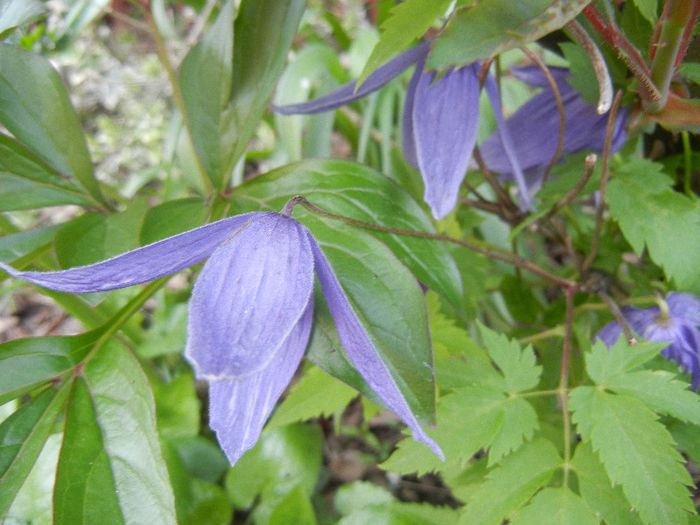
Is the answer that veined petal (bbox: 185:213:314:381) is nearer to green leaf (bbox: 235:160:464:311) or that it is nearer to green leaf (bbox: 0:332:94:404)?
green leaf (bbox: 235:160:464:311)

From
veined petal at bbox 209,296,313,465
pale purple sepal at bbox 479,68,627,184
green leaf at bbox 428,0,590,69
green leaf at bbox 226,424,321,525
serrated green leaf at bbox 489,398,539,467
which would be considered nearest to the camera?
green leaf at bbox 428,0,590,69

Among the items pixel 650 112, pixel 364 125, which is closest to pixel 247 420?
pixel 650 112

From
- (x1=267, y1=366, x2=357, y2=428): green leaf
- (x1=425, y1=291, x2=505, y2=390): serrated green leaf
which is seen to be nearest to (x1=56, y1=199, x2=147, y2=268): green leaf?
(x1=267, y1=366, x2=357, y2=428): green leaf

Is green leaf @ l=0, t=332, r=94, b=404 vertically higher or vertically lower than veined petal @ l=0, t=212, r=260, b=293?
lower

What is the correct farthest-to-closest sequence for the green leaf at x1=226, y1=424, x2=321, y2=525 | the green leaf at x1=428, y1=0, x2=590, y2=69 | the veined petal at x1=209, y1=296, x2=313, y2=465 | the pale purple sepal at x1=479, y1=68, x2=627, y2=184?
the green leaf at x1=226, y1=424, x2=321, y2=525
the pale purple sepal at x1=479, y1=68, x2=627, y2=184
the veined petal at x1=209, y1=296, x2=313, y2=465
the green leaf at x1=428, y1=0, x2=590, y2=69

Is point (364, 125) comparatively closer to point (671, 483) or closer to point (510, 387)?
point (510, 387)

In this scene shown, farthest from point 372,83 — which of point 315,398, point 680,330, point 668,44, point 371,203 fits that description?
point 680,330

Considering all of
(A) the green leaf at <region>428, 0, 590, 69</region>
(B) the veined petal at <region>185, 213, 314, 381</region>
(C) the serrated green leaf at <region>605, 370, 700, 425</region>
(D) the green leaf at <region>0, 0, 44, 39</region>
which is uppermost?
(D) the green leaf at <region>0, 0, 44, 39</region>

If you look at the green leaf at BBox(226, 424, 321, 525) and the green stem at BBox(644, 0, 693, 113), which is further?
the green leaf at BBox(226, 424, 321, 525)
